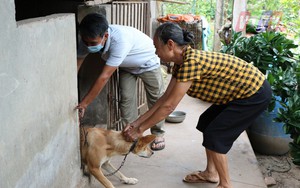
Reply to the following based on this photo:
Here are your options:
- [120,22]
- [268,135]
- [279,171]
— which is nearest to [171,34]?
[120,22]

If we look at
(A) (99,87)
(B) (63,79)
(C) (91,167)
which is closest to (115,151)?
(C) (91,167)

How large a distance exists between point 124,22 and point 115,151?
2145mm

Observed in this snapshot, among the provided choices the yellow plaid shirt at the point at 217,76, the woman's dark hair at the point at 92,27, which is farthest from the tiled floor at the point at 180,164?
the woman's dark hair at the point at 92,27

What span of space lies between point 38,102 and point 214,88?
1.51 meters

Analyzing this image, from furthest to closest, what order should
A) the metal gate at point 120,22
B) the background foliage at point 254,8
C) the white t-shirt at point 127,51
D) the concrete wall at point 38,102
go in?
1. the background foliage at point 254,8
2. the metal gate at point 120,22
3. the white t-shirt at point 127,51
4. the concrete wall at point 38,102

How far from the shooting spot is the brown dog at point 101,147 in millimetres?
3205

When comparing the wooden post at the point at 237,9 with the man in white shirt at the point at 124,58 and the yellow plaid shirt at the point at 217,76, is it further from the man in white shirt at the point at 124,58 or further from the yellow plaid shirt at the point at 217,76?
the yellow plaid shirt at the point at 217,76

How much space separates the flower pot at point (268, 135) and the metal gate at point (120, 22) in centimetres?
187

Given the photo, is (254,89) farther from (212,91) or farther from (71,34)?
(71,34)

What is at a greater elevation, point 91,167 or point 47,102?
point 47,102

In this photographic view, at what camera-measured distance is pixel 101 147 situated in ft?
10.6

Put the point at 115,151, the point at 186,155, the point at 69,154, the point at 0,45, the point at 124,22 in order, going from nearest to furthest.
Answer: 1. the point at 0,45
2. the point at 69,154
3. the point at 115,151
4. the point at 186,155
5. the point at 124,22

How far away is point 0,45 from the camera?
6.23ft

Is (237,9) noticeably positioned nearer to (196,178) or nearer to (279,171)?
(279,171)
